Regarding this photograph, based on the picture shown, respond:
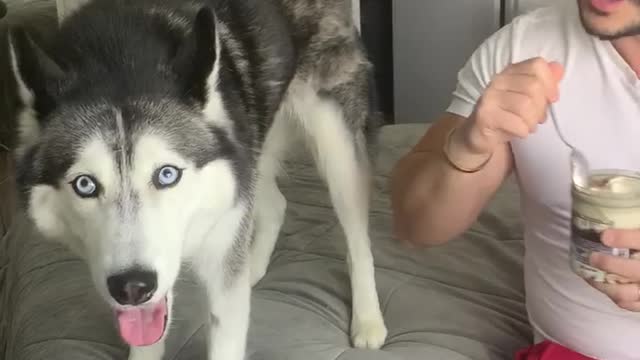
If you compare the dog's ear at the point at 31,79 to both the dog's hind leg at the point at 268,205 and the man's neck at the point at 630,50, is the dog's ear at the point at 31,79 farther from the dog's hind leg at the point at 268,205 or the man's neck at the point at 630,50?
the man's neck at the point at 630,50

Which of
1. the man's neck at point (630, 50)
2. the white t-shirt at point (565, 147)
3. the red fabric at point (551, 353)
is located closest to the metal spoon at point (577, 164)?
the white t-shirt at point (565, 147)

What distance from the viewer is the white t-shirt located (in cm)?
126

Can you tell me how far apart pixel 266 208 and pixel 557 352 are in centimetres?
77

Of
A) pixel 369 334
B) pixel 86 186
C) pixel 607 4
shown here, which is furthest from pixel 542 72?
pixel 369 334

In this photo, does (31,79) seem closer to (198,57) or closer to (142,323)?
(198,57)

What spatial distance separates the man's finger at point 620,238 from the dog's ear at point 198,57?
55 cm

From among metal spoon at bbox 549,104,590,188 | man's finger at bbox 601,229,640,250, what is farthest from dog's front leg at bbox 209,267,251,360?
man's finger at bbox 601,229,640,250

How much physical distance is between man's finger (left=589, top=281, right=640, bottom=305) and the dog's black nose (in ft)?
1.70

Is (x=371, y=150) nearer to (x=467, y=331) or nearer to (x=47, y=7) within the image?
(x=467, y=331)

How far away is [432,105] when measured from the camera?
318 cm

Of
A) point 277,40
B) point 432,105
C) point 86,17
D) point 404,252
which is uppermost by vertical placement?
point 86,17

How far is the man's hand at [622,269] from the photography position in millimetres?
1019

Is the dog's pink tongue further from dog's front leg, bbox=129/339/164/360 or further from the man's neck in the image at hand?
the man's neck

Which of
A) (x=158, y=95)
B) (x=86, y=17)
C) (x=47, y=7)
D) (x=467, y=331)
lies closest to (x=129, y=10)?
(x=86, y=17)
